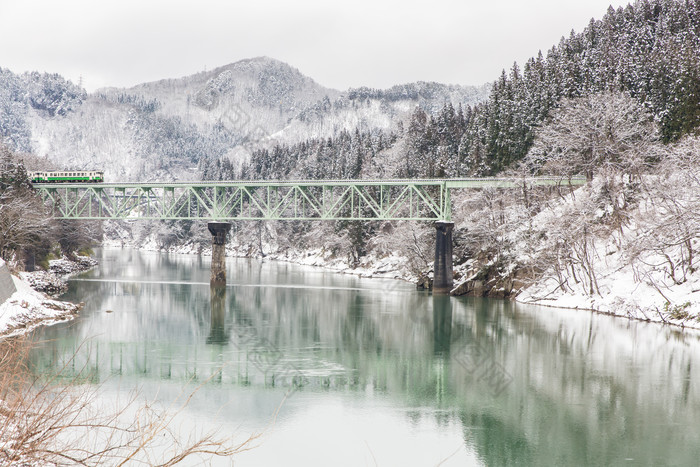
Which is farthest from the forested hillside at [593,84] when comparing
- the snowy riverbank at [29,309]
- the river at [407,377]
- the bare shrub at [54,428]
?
the bare shrub at [54,428]

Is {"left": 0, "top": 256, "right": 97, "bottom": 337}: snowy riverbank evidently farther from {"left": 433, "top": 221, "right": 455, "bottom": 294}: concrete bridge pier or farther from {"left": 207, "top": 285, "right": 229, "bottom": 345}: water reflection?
{"left": 433, "top": 221, "right": 455, "bottom": 294}: concrete bridge pier

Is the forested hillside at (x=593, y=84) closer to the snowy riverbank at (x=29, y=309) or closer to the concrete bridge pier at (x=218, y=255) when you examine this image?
the concrete bridge pier at (x=218, y=255)

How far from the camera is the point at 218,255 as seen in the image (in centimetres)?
6500

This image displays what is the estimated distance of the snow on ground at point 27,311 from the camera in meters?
28.8

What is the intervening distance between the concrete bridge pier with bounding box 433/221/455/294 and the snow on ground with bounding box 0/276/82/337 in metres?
30.1

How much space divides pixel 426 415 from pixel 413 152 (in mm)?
77953

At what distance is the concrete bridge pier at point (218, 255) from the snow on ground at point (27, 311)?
2427 cm

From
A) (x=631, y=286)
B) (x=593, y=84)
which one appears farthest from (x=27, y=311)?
(x=593, y=84)

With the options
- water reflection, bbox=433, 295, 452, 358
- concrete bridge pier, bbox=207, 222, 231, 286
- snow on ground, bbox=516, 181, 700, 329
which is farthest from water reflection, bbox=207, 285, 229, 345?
snow on ground, bbox=516, 181, 700, 329

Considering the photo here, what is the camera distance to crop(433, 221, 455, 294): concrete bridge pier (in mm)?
55906

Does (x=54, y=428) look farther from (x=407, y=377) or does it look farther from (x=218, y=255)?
(x=218, y=255)

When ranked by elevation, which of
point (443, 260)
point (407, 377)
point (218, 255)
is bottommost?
point (407, 377)

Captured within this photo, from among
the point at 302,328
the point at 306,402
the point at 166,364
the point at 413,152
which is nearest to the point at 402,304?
the point at 302,328

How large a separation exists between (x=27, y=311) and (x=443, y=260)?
116 ft
